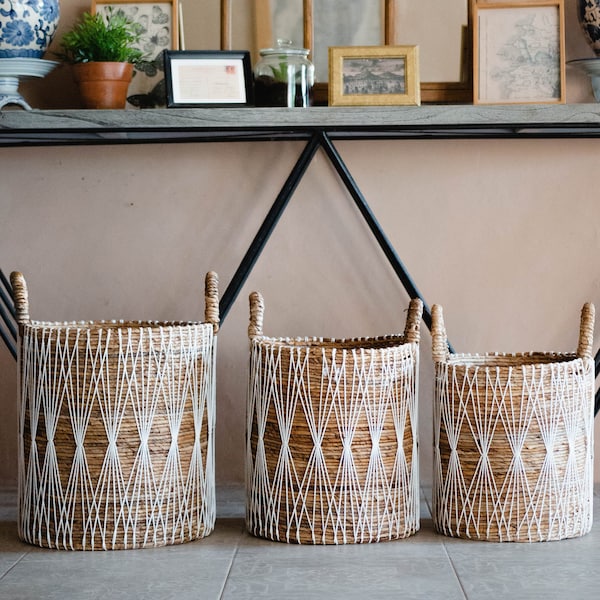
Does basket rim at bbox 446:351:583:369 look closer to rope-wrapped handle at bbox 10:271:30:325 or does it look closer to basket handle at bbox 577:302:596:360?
basket handle at bbox 577:302:596:360

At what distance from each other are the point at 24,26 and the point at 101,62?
0.19 metres

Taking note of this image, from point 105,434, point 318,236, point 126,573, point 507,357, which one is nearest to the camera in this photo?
point 126,573

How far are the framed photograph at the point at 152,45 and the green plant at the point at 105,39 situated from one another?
2 cm

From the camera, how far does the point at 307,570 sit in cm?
166

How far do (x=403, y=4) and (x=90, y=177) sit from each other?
0.80 metres

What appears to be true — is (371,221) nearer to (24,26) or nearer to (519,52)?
(519,52)

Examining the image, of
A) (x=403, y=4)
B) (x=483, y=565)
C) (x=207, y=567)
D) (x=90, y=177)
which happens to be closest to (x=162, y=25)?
(x=90, y=177)

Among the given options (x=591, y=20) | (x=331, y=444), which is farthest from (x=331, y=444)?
(x=591, y=20)

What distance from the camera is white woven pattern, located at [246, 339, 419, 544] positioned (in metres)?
1.78

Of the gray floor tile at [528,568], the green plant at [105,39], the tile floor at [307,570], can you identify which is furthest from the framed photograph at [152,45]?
the gray floor tile at [528,568]

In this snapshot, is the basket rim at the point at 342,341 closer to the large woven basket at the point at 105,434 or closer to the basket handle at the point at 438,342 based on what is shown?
the basket handle at the point at 438,342

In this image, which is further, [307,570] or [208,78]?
[208,78]

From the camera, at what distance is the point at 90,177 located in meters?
2.20

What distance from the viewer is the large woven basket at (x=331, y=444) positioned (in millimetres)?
1784
